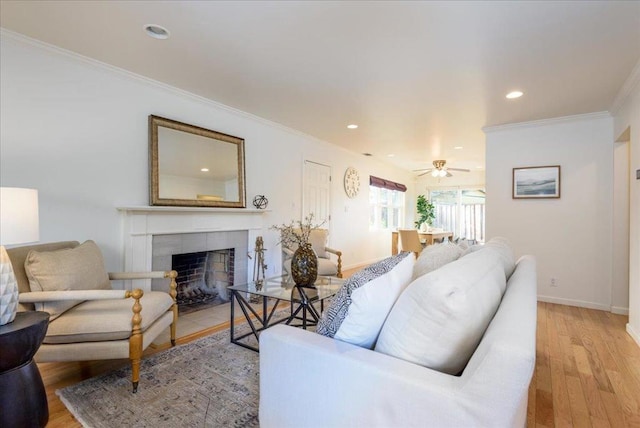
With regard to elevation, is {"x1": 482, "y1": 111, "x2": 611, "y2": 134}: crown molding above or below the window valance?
above

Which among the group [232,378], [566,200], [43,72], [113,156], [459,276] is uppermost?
[43,72]

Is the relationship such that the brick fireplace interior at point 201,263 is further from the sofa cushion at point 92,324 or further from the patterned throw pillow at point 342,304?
the patterned throw pillow at point 342,304

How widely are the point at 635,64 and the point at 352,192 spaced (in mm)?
4185

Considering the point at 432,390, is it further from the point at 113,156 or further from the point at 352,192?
the point at 352,192

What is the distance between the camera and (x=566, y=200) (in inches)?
157

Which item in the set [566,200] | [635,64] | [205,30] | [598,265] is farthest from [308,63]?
[598,265]

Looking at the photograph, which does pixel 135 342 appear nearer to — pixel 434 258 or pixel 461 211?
pixel 434 258

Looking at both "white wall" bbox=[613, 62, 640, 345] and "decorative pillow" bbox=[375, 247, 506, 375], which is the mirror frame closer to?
"decorative pillow" bbox=[375, 247, 506, 375]

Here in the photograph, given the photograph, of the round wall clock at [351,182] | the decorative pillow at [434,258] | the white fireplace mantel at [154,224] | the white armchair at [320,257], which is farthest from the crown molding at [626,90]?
the white fireplace mantel at [154,224]

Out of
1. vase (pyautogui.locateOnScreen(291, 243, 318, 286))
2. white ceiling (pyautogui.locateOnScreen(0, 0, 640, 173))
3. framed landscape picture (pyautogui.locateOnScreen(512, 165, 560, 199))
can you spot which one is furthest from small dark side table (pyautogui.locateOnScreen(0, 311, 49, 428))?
framed landscape picture (pyautogui.locateOnScreen(512, 165, 560, 199))

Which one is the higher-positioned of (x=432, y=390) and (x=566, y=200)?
(x=566, y=200)

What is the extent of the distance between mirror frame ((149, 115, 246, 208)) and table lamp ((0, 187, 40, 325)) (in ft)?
4.68

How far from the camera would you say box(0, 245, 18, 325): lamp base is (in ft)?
4.95

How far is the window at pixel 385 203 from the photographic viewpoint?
23.6 feet
